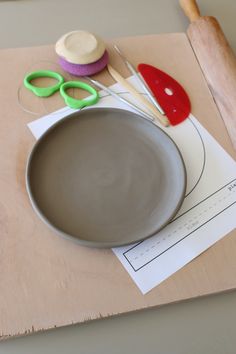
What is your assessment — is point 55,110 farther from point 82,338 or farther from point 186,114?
point 82,338

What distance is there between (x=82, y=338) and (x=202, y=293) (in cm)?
15

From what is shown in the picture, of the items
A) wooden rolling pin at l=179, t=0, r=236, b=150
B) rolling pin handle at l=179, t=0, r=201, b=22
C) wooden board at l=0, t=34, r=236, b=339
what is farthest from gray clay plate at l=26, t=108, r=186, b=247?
rolling pin handle at l=179, t=0, r=201, b=22

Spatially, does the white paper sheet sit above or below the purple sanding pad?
below

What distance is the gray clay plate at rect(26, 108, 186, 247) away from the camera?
1.56 ft

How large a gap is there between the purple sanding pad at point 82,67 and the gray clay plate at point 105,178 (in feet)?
0.28

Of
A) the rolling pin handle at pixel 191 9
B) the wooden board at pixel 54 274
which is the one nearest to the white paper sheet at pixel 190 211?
the wooden board at pixel 54 274

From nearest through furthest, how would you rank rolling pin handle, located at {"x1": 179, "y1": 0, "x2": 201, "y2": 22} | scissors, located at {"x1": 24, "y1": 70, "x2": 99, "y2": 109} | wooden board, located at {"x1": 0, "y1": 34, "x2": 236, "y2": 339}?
wooden board, located at {"x1": 0, "y1": 34, "x2": 236, "y2": 339} → scissors, located at {"x1": 24, "y1": 70, "x2": 99, "y2": 109} → rolling pin handle, located at {"x1": 179, "y1": 0, "x2": 201, "y2": 22}

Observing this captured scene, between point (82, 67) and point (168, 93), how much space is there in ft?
0.47

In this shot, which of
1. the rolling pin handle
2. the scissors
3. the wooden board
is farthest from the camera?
the rolling pin handle

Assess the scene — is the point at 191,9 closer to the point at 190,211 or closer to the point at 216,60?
the point at 216,60

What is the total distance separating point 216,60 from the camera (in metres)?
0.63

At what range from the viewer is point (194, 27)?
68 centimetres

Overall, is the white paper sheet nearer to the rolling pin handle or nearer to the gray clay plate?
the gray clay plate

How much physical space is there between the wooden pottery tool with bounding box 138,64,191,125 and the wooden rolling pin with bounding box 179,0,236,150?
0.05m
